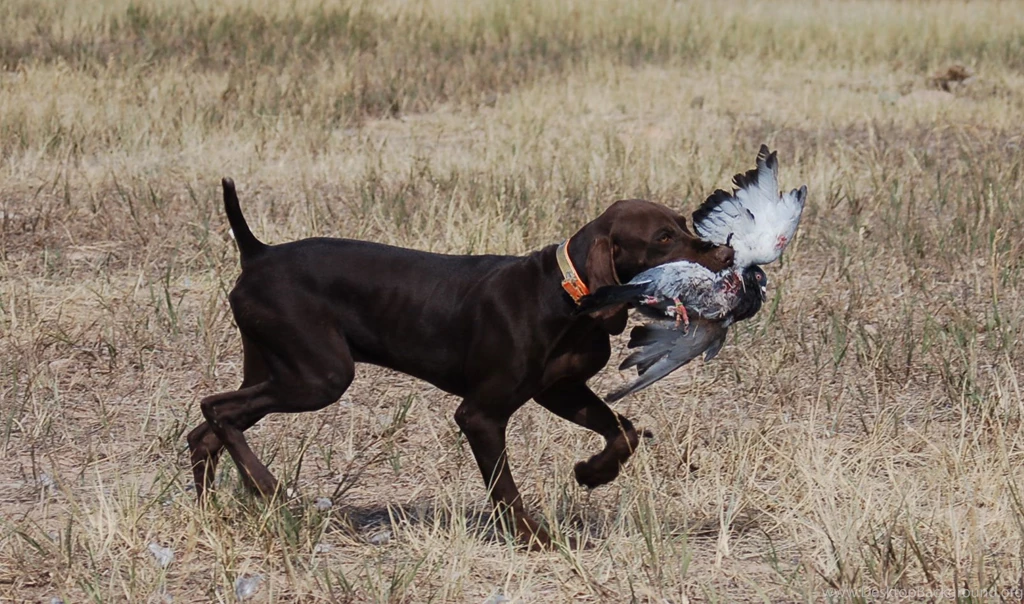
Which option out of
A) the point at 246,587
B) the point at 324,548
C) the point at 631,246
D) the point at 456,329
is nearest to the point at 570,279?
the point at 631,246

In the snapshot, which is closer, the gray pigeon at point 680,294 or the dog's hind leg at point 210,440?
the gray pigeon at point 680,294

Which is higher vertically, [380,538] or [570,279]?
[570,279]

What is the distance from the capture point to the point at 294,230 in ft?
25.0

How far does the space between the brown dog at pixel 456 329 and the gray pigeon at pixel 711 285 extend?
2.8 inches

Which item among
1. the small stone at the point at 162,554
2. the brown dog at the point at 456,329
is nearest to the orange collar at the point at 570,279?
the brown dog at the point at 456,329

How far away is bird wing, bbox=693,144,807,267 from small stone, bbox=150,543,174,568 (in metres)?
1.77

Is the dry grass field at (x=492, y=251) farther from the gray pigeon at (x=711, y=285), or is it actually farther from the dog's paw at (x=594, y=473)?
the gray pigeon at (x=711, y=285)

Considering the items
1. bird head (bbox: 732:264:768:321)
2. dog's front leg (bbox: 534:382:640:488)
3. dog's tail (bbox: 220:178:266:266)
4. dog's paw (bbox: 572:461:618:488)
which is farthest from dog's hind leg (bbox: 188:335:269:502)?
bird head (bbox: 732:264:768:321)

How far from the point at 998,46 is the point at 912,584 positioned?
11.5 metres

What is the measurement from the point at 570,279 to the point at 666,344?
0.34 meters

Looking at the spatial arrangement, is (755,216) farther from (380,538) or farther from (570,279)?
(380,538)

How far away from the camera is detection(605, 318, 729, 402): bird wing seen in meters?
4.05

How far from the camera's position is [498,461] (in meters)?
4.21

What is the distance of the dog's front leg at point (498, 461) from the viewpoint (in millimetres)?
4203
